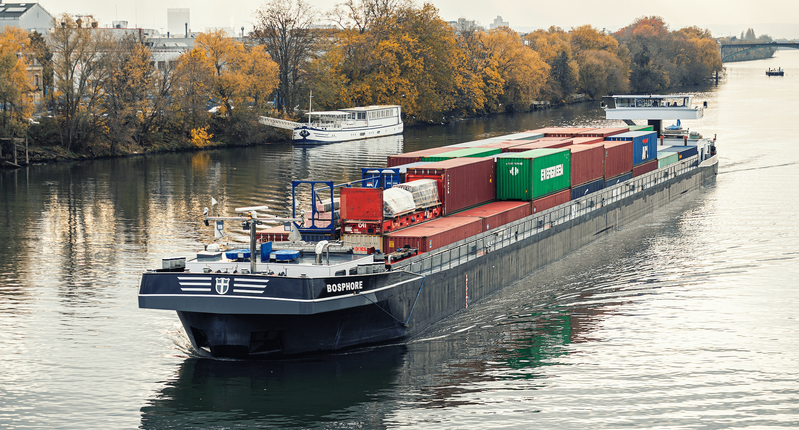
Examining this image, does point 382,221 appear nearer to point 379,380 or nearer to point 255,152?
point 379,380

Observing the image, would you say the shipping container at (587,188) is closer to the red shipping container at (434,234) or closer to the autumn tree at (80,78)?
the red shipping container at (434,234)

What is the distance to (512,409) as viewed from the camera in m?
24.0

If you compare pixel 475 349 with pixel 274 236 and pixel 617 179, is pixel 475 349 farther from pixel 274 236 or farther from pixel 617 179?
pixel 617 179

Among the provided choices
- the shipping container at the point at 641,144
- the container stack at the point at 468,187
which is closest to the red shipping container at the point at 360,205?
the container stack at the point at 468,187

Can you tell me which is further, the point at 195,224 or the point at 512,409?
the point at 195,224

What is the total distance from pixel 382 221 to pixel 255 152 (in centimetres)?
6408

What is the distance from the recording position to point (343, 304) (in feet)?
85.9

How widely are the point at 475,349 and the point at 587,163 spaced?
73.6 ft

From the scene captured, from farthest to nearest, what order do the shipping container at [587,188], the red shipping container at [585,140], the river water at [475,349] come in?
the red shipping container at [585,140] → the shipping container at [587,188] → the river water at [475,349]

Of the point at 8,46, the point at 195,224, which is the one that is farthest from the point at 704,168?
the point at 8,46

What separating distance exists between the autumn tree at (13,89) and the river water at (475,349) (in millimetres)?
29504

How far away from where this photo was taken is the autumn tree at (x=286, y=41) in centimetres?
11294

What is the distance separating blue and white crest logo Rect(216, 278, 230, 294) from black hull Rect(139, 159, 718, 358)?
147 mm

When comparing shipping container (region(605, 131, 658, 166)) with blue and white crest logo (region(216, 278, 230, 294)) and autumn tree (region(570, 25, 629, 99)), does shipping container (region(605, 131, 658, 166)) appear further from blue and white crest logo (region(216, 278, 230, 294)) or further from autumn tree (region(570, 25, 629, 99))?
autumn tree (region(570, 25, 629, 99))
